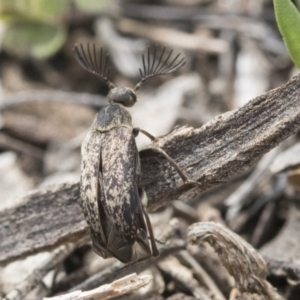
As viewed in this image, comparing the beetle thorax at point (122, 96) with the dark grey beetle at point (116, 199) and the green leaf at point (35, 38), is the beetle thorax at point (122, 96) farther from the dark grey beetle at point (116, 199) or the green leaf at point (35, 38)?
the green leaf at point (35, 38)

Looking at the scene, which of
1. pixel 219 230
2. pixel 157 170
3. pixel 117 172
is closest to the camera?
pixel 219 230

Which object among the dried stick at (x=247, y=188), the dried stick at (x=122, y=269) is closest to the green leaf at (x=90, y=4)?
the dried stick at (x=247, y=188)

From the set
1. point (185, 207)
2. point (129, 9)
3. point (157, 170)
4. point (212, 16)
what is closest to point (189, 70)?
point (212, 16)

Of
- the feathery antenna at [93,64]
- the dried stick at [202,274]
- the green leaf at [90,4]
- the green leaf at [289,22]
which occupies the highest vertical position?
the green leaf at [90,4]

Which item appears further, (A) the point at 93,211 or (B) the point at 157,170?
(B) the point at 157,170

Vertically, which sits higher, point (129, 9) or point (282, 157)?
point (129, 9)

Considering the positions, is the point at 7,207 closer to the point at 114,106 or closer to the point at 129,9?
the point at 114,106

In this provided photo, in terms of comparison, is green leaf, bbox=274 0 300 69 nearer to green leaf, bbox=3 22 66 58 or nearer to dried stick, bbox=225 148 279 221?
dried stick, bbox=225 148 279 221

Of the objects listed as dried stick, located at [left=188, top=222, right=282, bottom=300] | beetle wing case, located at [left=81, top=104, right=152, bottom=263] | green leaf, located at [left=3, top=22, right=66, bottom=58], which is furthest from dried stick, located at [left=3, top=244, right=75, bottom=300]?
green leaf, located at [left=3, top=22, right=66, bottom=58]
